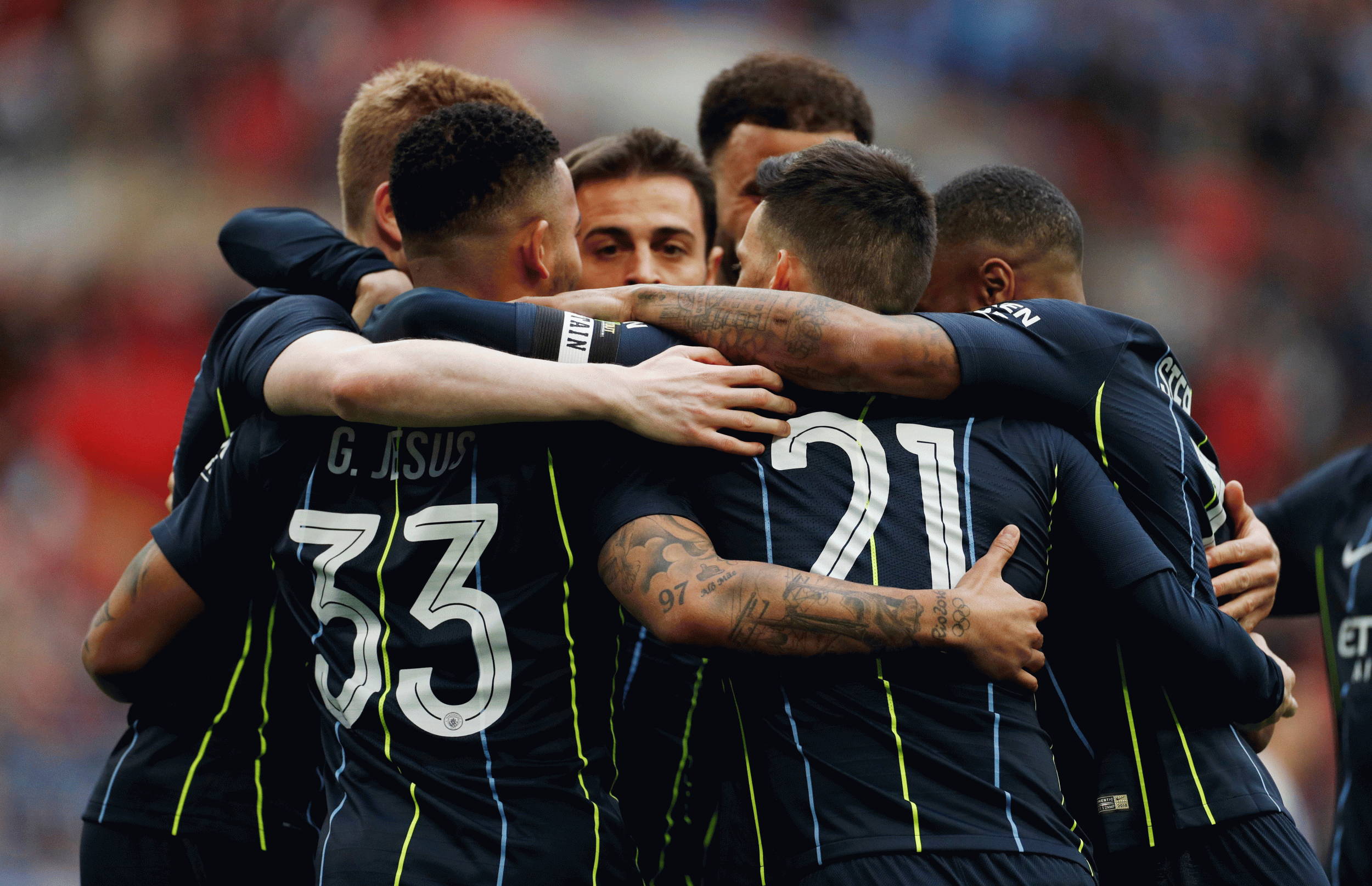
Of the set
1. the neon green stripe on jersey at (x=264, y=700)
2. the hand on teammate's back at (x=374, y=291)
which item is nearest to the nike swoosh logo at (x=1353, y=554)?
the hand on teammate's back at (x=374, y=291)

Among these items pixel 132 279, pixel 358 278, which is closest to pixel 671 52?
pixel 132 279

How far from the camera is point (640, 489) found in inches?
99.5

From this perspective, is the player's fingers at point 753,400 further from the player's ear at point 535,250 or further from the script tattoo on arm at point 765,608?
the player's ear at point 535,250

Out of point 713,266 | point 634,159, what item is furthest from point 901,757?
point 634,159

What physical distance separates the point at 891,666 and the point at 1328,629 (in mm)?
3002

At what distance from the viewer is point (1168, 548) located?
2.80 m

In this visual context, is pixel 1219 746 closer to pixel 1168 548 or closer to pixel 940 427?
pixel 1168 548

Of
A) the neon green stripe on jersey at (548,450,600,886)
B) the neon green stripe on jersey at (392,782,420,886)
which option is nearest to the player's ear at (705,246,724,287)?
the neon green stripe on jersey at (548,450,600,886)

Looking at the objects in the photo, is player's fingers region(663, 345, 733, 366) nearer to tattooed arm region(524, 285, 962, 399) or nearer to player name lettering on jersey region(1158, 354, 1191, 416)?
tattooed arm region(524, 285, 962, 399)

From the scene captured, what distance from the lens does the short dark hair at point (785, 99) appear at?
15.1ft

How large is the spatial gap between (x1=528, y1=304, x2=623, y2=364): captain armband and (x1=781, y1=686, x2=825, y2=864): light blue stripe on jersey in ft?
2.94

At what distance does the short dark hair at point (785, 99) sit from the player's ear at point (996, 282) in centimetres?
156

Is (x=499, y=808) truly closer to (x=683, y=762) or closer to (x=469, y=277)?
(x=683, y=762)

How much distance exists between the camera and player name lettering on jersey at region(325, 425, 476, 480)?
8.55ft
